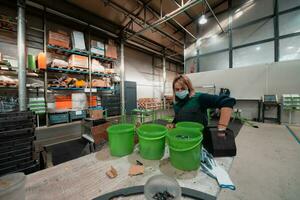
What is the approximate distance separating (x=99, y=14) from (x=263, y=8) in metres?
5.88

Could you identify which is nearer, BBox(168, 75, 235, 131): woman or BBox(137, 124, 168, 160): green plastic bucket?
BBox(137, 124, 168, 160): green plastic bucket

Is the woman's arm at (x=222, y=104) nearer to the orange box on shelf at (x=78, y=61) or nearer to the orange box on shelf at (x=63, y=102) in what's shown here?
the orange box on shelf at (x=78, y=61)

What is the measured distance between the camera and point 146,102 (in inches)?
235

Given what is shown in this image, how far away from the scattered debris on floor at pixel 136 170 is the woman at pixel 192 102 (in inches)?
24.3

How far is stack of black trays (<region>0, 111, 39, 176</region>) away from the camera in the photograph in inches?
52.7

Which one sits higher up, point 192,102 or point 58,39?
point 58,39

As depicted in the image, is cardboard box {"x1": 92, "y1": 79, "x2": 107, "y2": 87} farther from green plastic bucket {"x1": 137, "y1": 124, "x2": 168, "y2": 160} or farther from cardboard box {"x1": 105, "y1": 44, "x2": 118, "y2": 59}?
green plastic bucket {"x1": 137, "y1": 124, "x2": 168, "y2": 160}

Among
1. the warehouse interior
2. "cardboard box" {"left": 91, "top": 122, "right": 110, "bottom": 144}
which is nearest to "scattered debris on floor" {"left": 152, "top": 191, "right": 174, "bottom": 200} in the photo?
the warehouse interior

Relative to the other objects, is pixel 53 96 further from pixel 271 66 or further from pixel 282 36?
pixel 282 36

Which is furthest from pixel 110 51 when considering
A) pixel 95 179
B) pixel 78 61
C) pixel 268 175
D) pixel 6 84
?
pixel 268 175

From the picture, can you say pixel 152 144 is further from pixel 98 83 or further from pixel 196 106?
pixel 98 83

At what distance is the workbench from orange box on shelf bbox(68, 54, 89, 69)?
141 inches

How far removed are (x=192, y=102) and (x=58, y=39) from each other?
4.05m

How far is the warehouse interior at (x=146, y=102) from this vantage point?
79cm
